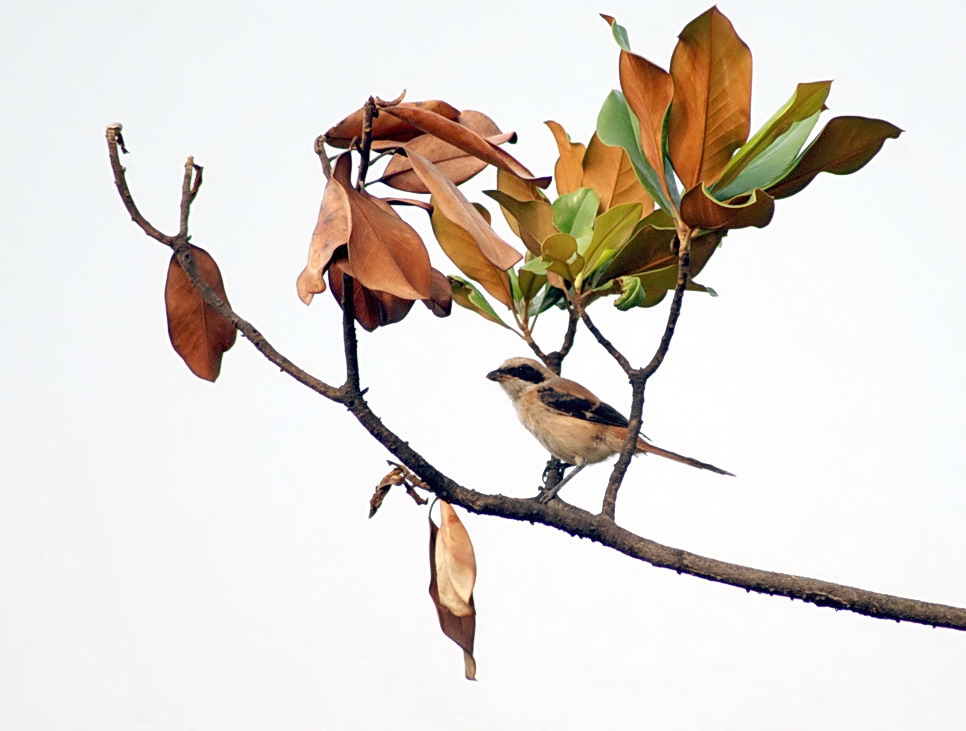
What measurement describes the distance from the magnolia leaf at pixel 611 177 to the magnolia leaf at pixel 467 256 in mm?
316

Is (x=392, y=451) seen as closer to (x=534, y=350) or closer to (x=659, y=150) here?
(x=534, y=350)

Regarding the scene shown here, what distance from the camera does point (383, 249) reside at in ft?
5.14

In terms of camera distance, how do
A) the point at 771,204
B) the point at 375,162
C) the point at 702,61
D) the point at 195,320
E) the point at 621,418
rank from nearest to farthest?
the point at 771,204 → the point at 702,61 → the point at 375,162 → the point at 195,320 → the point at 621,418

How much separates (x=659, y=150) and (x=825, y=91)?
0.28 metres

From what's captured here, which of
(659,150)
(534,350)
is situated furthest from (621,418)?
(659,150)

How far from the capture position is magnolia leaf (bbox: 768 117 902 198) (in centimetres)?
149

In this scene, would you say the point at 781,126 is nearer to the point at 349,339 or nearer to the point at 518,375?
the point at 349,339

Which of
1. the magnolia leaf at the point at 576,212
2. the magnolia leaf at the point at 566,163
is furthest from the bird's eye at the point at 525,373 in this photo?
the magnolia leaf at the point at 576,212

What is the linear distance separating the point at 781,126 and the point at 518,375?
2.23m

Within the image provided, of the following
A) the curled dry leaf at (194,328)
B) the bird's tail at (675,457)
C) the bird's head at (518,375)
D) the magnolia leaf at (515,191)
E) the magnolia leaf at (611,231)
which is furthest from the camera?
the bird's head at (518,375)

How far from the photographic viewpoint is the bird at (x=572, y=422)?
11.0 feet

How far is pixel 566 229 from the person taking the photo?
1793mm

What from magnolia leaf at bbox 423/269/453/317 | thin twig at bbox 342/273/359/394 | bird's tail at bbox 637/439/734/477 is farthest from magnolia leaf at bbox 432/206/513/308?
bird's tail at bbox 637/439/734/477

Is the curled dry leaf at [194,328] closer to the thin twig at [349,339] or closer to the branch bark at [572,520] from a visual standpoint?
the branch bark at [572,520]
